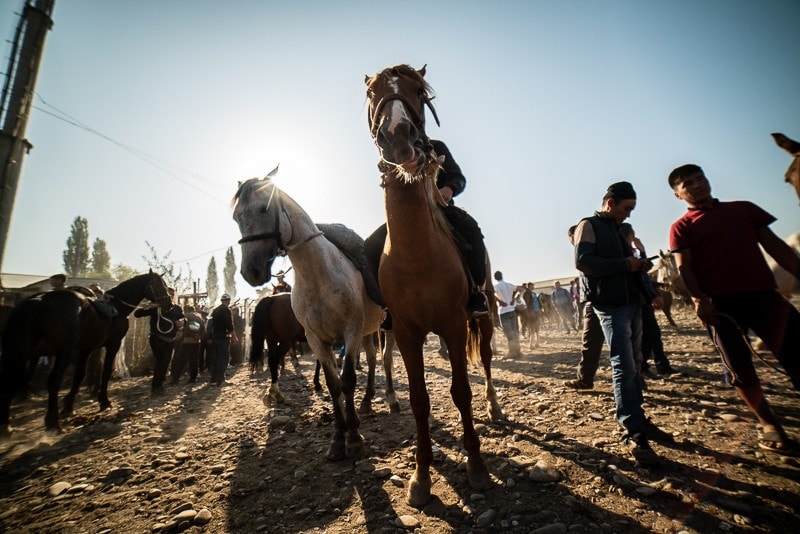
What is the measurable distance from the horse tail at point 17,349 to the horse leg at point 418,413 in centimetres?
727

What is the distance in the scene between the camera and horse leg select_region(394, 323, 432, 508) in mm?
2461

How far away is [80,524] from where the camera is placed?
2.65 m

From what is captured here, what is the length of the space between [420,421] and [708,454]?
2737mm

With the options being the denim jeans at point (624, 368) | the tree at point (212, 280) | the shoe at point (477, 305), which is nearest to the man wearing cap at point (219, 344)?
the shoe at point (477, 305)

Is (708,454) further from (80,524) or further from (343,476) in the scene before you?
(80,524)

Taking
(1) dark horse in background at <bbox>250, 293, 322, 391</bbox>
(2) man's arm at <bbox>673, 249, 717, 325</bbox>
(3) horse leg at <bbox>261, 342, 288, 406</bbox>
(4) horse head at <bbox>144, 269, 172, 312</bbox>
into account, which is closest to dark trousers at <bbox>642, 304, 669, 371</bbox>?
(2) man's arm at <bbox>673, 249, 717, 325</bbox>

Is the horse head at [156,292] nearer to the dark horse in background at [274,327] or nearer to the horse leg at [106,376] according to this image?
the horse leg at [106,376]

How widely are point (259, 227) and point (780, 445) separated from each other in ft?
18.8

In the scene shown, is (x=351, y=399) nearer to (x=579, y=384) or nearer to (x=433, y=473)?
(x=433, y=473)

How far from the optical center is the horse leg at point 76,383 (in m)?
6.15

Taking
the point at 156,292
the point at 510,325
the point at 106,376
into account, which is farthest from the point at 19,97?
the point at 510,325

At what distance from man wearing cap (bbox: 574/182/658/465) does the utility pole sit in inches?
731

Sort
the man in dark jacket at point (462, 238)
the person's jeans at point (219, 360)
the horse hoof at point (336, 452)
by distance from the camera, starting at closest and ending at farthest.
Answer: the man in dark jacket at point (462, 238)
the horse hoof at point (336, 452)
the person's jeans at point (219, 360)

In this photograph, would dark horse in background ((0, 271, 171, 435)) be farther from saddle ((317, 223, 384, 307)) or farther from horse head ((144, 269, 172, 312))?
saddle ((317, 223, 384, 307))
